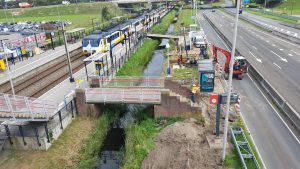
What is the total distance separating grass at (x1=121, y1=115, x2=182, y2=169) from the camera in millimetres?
16188

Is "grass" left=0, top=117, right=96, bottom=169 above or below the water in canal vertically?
above

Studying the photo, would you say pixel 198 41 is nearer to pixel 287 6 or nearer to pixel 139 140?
pixel 139 140

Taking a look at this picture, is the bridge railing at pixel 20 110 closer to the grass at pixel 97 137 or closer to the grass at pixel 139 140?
the grass at pixel 97 137

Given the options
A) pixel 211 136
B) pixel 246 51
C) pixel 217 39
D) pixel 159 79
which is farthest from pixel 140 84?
pixel 217 39

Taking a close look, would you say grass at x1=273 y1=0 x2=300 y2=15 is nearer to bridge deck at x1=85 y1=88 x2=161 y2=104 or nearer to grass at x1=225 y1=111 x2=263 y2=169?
bridge deck at x1=85 y1=88 x2=161 y2=104

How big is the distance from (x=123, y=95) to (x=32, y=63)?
1956cm

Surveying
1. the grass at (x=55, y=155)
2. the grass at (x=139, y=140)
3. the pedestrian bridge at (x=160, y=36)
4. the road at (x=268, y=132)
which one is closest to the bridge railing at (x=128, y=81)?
the grass at (x=139, y=140)

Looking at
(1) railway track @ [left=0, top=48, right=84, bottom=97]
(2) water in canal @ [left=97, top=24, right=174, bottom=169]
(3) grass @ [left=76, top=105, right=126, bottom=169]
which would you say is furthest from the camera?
(1) railway track @ [left=0, top=48, right=84, bottom=97]

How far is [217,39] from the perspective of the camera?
2032 inches

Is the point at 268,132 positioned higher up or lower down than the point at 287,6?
lower down

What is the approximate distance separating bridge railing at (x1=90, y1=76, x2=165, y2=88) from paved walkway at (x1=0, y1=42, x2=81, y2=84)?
11670 mm

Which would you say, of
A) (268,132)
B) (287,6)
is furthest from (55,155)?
(287,6)

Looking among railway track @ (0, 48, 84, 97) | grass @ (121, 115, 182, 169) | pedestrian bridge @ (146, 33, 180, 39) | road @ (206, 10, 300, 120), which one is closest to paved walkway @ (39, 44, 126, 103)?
railway track @ (0, 48, 84, 97)

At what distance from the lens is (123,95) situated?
2119cm
